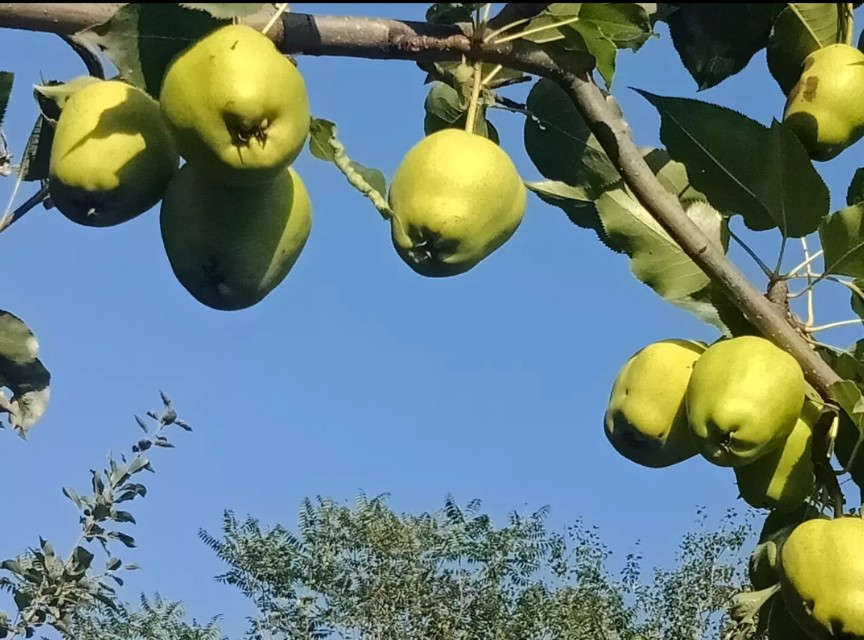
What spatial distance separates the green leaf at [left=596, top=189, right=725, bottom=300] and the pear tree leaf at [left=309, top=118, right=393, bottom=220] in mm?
317

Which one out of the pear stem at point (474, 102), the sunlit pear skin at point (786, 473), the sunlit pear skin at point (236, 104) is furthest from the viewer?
the sunlit pear skin at point (786, 473)

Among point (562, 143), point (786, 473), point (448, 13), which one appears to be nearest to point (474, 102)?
point (448, 13)

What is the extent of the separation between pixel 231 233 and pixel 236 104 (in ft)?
0.59

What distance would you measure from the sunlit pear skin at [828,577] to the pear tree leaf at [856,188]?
1.38 feet

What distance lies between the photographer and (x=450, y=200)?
3.33 ft

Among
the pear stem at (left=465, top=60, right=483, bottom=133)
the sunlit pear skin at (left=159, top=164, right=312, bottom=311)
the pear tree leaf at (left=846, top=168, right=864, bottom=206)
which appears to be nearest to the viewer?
the sunlit pear skin at (left=159, top=164, right=312, bottom=311)

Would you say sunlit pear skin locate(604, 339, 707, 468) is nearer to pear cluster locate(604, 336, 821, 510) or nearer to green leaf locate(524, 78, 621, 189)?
pear cluster locate(604, 336, 821, 510)

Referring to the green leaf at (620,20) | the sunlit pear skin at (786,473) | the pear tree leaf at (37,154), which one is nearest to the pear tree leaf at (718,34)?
the green leaf at (620,20)

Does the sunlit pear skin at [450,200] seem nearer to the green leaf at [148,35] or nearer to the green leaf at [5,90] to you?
the green leaf at [148,35]

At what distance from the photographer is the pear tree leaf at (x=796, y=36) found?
126 centimetres

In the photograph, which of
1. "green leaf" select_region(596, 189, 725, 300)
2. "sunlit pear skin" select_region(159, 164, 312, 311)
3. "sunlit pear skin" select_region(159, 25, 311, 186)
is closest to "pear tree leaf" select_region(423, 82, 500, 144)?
"green leaf" select_region(596, 189, 725, 300)

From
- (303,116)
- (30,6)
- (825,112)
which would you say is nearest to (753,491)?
(825,112)

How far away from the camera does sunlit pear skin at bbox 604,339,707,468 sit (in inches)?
48.7

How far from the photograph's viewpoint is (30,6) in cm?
88
